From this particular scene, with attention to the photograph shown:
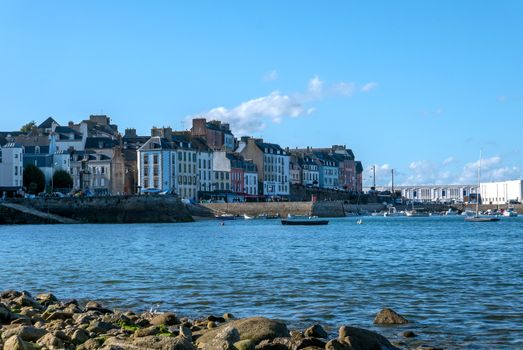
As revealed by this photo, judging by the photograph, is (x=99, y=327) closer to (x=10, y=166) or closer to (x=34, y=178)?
(x=10, y=166)

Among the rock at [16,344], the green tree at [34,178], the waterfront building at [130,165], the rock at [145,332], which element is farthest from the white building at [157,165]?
the rock at [16,344]

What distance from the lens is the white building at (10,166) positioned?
10688 cm

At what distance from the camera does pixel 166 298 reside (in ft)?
89.2

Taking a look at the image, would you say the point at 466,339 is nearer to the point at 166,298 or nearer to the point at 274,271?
the point at 166,298

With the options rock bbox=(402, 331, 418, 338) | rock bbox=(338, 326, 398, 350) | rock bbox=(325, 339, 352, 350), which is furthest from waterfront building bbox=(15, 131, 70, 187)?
rock bbox=(325, 339, 352, 350)

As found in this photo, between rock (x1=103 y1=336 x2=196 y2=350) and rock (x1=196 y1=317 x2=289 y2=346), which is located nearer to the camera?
rock (x1=103 y1=336 x2=196 y2=350)

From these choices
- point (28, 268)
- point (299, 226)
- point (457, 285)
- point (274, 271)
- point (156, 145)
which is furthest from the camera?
point (156, 145)

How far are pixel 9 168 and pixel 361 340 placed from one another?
9595cm

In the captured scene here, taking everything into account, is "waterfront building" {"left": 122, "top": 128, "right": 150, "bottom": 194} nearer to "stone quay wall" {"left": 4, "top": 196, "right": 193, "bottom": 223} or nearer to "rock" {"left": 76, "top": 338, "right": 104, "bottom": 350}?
"stone quay wall" {"left": 4, "top": 196, "right": 193, "bottom": 223}

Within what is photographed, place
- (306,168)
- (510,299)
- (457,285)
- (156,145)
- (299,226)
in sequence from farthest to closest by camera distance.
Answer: (306,168) < (156,145) < (299,226) < (457,285) < (510,299)

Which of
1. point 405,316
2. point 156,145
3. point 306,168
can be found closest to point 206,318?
point 405,316

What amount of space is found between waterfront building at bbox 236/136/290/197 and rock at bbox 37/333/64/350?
133151 mm

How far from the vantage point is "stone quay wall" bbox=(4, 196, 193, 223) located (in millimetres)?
95125

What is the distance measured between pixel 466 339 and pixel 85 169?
108547 mm
